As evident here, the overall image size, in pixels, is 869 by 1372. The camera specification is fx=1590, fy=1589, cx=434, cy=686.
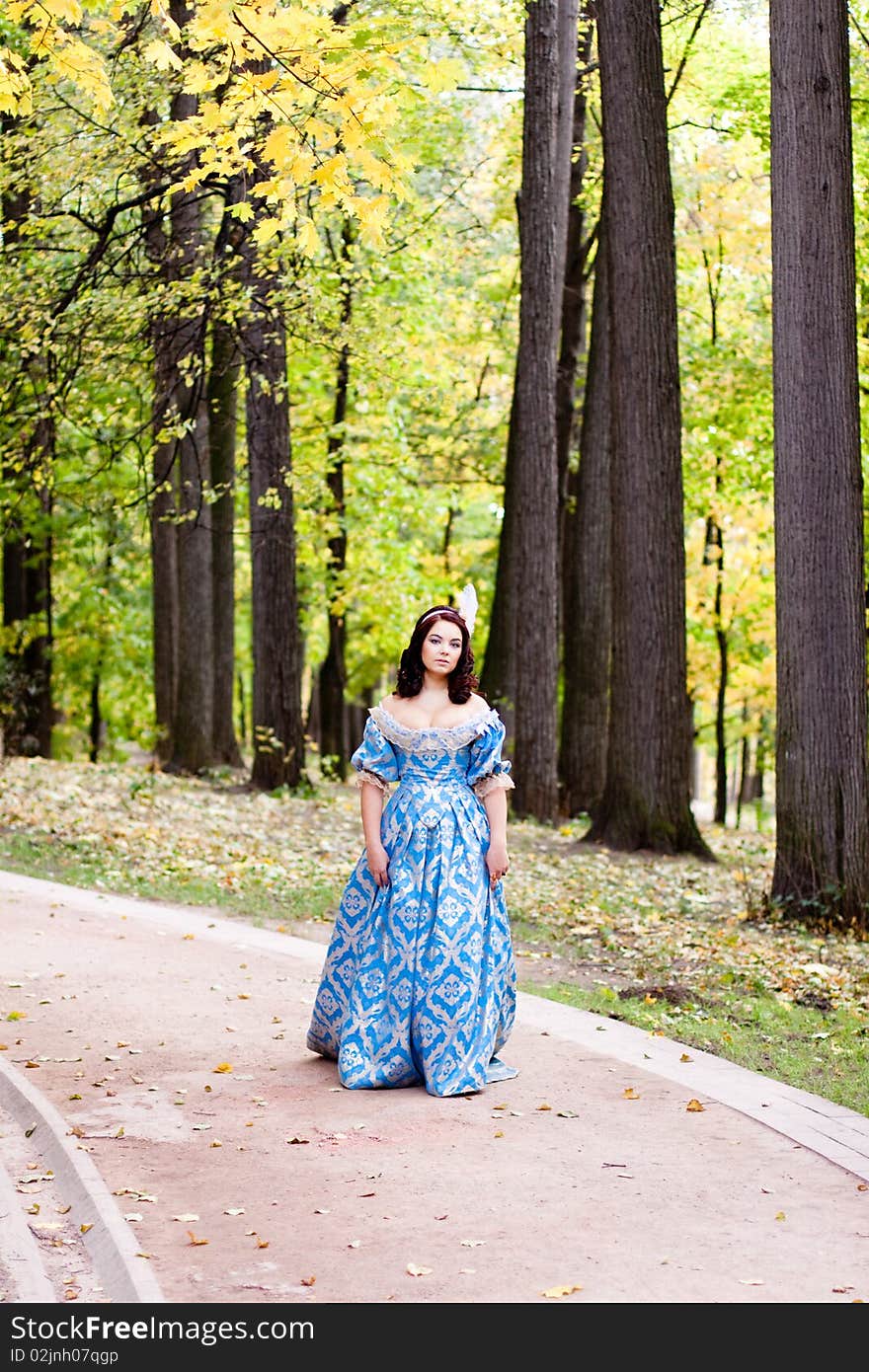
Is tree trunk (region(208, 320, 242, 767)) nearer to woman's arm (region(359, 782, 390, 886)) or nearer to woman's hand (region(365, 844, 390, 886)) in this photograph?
woman's arm (region(359, 782, 390, 886))

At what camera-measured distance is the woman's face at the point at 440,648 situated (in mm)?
7684

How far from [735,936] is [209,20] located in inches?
298

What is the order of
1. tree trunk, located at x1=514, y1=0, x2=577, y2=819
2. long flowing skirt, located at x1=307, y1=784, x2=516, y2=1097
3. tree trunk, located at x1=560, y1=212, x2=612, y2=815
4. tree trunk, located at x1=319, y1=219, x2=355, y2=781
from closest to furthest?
long flowing skirt, located at x1=307, y1=784, x2=516, y2=1097, tree trunk, located at x1=514, y1=0, x2=577, y2=819, tree trunk, located at x1=560, y1=212, x2=612, y2=815, tree trunk, located at x1=319, y1=219, x2=355, y2=781

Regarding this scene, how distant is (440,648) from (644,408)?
8270 mm

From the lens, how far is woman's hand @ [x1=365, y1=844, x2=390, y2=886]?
7605mm

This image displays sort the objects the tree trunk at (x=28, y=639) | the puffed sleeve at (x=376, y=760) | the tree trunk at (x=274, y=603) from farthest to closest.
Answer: the tree trunk at (x=28, y=639), the tree trunk at (x=274, y=603), the puffed sleeve at (x=376, y=760)

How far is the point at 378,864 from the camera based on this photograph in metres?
7.61

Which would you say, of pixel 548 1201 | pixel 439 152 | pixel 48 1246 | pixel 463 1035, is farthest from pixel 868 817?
pixel 439 152

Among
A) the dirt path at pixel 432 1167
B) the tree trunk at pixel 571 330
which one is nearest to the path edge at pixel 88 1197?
the dirt path at pixel 432 1167

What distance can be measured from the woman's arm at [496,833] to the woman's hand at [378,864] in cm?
50

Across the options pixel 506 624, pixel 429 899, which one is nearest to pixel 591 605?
pixel 506 624

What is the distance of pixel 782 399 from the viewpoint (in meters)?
12.7

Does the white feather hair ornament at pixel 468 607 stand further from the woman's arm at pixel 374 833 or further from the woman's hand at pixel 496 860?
the woman's hand at pixel 496 860

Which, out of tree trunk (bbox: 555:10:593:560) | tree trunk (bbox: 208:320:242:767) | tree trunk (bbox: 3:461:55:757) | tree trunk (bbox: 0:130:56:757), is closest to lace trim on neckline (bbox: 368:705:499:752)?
tree trunk (bbox: 0:130:56:757)
